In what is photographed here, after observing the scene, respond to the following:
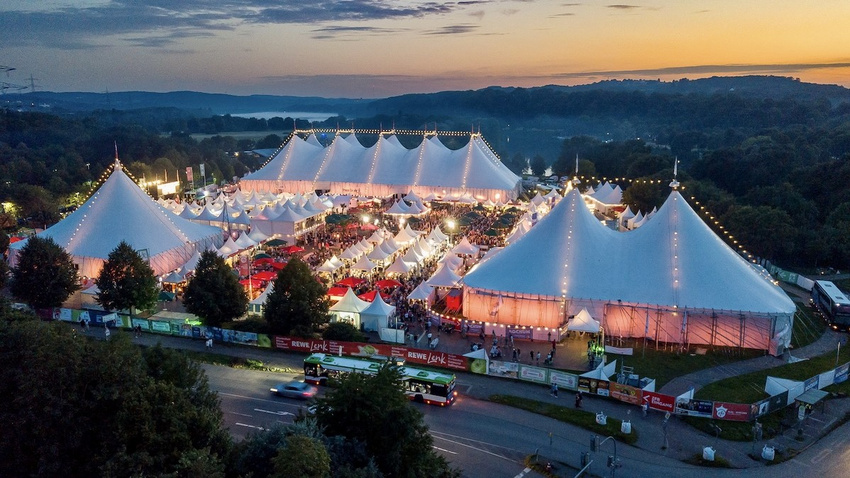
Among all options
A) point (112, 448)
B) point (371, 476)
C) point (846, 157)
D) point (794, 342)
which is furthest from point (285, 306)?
point (846, 157)

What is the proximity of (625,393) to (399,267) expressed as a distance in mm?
14301

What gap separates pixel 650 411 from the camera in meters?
17.4

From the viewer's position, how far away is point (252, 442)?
1097 centimetres

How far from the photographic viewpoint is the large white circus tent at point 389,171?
166 feet

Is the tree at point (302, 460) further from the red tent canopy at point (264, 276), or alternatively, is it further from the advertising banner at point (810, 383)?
the red tent canopy at point (264, 276)

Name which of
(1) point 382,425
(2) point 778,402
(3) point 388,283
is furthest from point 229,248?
(2) point 778,402

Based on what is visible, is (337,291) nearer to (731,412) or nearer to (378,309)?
(378,309)

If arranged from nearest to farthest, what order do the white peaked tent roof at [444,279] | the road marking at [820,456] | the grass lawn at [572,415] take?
the road marking at [820,456] → the grass lawn at [572,415] → the white peaked tent roof at [444,279]

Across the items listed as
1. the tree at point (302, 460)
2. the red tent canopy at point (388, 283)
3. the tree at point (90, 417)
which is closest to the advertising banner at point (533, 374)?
the red tent canopy at point (388, 283)

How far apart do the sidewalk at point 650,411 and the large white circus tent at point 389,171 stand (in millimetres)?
28795

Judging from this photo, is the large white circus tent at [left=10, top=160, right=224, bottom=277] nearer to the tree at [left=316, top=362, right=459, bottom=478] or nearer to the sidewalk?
the sidewalk

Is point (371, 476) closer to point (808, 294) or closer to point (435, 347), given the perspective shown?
point (435, 347)

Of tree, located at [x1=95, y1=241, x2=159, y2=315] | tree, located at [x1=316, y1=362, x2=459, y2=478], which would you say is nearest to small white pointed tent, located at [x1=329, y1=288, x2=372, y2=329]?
tree, located at [x1=95, y1=241, x2=159, y2=315]

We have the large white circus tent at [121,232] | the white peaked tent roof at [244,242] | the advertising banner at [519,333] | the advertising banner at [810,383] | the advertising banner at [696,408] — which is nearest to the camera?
the advertising banner at [696,408]
